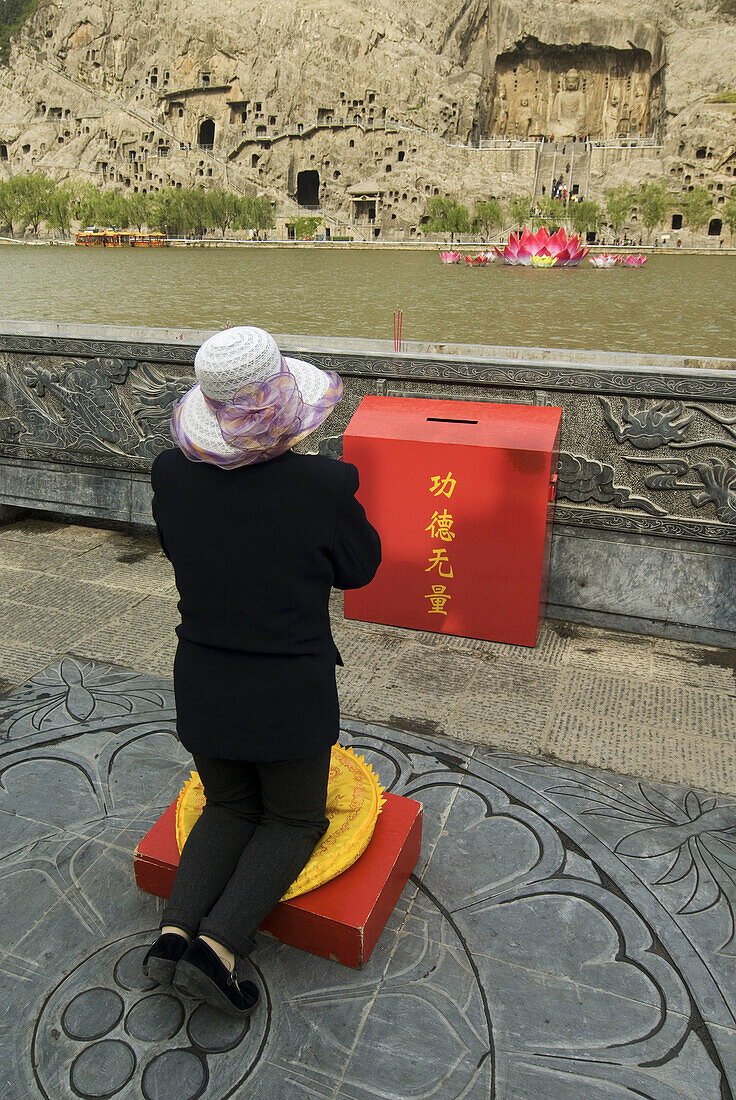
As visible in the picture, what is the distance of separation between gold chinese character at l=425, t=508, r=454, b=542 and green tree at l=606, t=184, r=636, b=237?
6151 cm

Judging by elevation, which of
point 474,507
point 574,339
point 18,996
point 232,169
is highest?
point 232,169

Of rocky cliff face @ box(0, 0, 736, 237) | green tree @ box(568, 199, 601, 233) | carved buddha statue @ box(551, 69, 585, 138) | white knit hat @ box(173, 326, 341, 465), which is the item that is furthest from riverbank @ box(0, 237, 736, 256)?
white knit hat @ box(173, 326, 341, 465)

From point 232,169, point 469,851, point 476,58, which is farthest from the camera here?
point 476,58

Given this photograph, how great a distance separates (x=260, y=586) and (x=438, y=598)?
2296 millimetres

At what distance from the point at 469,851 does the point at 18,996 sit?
52.3 inches

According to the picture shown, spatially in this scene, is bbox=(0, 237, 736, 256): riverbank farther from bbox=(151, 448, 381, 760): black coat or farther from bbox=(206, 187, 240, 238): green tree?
bbox=(151, 448, 381, 760): black coat

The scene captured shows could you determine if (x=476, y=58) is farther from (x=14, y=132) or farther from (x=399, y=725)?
(x=399, y=725)

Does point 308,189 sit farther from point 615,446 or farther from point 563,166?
point 615,446

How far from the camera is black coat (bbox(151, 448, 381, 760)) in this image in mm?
1746

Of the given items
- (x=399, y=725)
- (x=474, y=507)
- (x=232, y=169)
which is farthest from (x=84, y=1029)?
(x=232, y=169)

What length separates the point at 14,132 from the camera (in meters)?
66.6

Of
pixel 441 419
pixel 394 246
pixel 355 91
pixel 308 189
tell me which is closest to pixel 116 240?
pixel 394 246

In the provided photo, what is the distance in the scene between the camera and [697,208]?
5600cm

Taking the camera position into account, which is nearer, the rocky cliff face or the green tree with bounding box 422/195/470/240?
the green tree with bounding box 422/195/470/240
